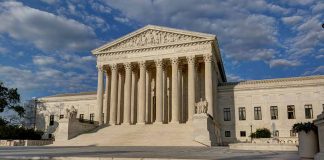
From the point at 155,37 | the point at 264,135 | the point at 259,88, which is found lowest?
the point at 264,135

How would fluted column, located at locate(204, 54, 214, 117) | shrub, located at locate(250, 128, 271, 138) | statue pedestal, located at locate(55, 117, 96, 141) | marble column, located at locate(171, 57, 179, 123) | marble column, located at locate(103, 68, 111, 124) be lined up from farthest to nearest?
marble column, located at locate(103, 68, 111, 124) < shrub, located at locate(250, 128, 271, 138) < marble column, located at locate(171, 57, 179, 123) < fluted column, located at locate(204, 54, 214, 117) < statue pedestal, located at locate(55, 117, 96, 141)

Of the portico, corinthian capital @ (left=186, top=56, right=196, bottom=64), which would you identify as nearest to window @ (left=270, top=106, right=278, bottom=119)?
the portico

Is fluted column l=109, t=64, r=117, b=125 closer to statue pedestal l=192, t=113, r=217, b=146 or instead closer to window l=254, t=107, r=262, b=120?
statue pedestal l=192, t=113, r=217, b=146

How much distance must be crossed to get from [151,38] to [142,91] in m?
9.30

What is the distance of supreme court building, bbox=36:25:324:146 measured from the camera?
5116cm

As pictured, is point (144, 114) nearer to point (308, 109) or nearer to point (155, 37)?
point (155, 37)

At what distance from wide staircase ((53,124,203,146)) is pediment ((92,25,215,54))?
564 inches

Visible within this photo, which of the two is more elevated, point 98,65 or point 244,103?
point 98,65

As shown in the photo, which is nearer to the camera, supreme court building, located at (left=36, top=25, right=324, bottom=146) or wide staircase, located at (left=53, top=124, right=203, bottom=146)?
wide staircase, located at (left=53, top=124, right=203, bottom=146)

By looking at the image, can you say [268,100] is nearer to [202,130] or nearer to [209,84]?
[209,84]

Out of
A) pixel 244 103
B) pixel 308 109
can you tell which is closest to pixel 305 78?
pixel 308 109

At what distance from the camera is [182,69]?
57781mm

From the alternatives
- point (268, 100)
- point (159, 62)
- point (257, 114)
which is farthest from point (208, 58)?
point (257, 114)

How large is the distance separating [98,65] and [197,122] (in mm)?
25751
